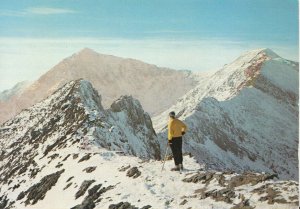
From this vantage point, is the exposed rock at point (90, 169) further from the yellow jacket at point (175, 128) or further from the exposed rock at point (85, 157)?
the yellow jacket at point (175, 128)

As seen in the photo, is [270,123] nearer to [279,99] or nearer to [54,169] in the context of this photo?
[279,99]

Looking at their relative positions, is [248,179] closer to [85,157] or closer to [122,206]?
[122,206]

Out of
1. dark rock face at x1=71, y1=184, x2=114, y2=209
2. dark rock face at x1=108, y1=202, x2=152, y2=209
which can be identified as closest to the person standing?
dark rock face at x1=71, y1=184, x2=114, y2=209

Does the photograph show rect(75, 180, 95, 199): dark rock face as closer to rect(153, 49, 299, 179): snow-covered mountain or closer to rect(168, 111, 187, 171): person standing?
rect(168, 111, 187, 171): person standing

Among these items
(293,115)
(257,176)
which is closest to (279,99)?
(293,115)

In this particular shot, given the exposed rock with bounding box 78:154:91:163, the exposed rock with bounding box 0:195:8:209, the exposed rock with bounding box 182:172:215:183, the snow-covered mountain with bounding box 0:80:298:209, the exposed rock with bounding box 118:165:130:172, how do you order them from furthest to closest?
the exposed rock with bounding box 0:195:8:209 < the exposed rock with bounding box 78:154:91:163 < the exposed rock with bounding box 118:165:130:172 < the exposed rock with bounding box 182:172:215:183 < the snow-covered mountain with bounding box 0:80:298:209
